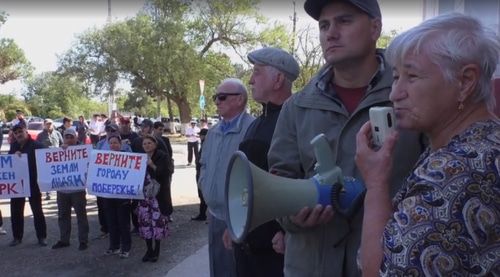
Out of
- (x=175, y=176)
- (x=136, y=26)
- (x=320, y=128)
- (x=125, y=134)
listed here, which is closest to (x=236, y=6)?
(x=136, y=26)

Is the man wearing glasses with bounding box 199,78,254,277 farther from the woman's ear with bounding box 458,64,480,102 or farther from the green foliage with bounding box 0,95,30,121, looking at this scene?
the green foliage with bounding box 0,95,30,121

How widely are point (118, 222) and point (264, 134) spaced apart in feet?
15.3

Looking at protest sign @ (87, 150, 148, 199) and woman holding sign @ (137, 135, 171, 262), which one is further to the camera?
protest sign @ (87, 150, 148, 199)

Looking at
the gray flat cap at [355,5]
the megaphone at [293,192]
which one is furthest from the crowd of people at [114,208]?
the megaphone at [293,192]

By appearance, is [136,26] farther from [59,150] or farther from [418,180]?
[418,180]

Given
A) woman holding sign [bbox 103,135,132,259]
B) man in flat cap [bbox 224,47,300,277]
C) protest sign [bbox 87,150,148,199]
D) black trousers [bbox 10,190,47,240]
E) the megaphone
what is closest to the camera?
the megaphone

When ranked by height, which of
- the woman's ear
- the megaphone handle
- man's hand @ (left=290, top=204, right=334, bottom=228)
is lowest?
man's hand @ (left=290, top=204, right=334, bottom=228)

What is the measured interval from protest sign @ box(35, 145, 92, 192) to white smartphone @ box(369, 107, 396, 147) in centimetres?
681

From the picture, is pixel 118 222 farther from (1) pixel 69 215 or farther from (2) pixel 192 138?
(2) pixel 192 138

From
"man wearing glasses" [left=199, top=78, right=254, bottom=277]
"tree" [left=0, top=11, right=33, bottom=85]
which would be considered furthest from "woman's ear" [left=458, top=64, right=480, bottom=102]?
"tree" [left=0, top=11, right=33, bottom=85]

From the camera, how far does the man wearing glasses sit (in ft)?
12.4

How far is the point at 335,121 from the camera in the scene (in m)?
1.90

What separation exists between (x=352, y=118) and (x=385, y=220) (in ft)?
1.95

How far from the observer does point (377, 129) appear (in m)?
1.44
